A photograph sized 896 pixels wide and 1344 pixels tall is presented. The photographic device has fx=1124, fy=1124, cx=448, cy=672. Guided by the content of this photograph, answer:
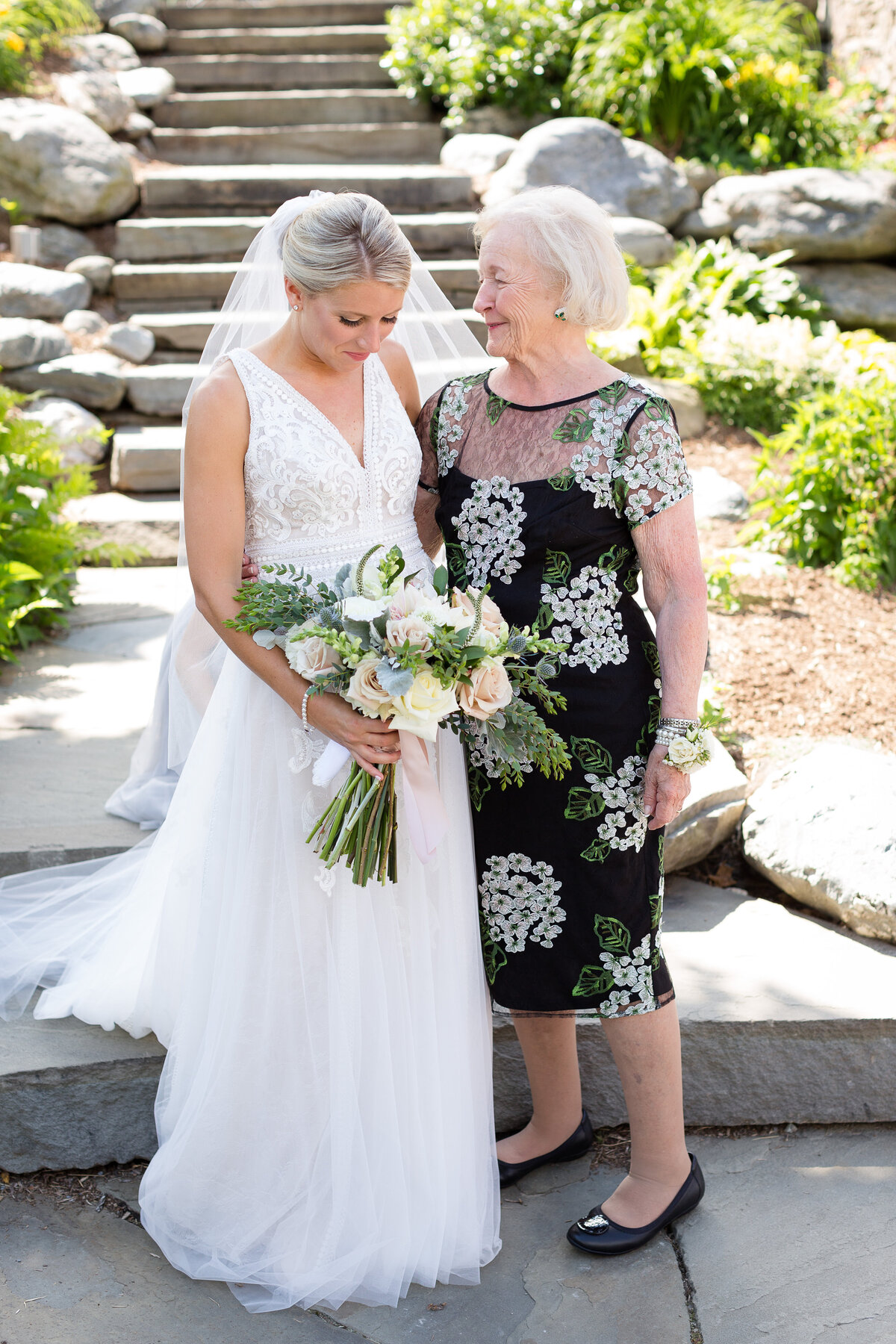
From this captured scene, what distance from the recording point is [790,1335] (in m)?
2.39

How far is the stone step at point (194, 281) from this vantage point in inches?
307

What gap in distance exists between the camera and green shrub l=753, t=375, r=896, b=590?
562 centimetres

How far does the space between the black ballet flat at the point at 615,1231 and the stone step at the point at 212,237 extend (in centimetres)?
685

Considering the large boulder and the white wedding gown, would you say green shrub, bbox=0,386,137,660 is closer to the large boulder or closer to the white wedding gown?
the white wedding gown

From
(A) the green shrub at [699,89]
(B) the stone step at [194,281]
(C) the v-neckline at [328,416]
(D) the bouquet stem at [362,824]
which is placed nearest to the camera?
(D) the bouquet stem at [362,824]

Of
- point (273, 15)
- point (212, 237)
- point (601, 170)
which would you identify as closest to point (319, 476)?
point (212, 237)

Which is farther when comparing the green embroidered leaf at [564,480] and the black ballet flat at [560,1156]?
the black ballet flat at [560,1156]

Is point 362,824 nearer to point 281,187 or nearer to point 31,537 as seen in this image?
point 31,537

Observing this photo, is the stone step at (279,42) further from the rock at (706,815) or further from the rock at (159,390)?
the rock at (706,815)

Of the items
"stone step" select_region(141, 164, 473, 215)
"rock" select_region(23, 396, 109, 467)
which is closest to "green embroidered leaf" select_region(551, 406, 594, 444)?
"rock" select_region(23, 396, 109, 467)

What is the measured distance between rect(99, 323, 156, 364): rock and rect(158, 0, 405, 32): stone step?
4.83 metres

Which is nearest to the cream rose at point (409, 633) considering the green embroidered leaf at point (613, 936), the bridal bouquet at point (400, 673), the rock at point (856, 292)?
the bridal bouquet at point (400, 673)

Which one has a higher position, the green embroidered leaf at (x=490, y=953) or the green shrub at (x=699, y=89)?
the green shrub at (x=699, y=89)

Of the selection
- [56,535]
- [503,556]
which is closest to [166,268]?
[56,535]
